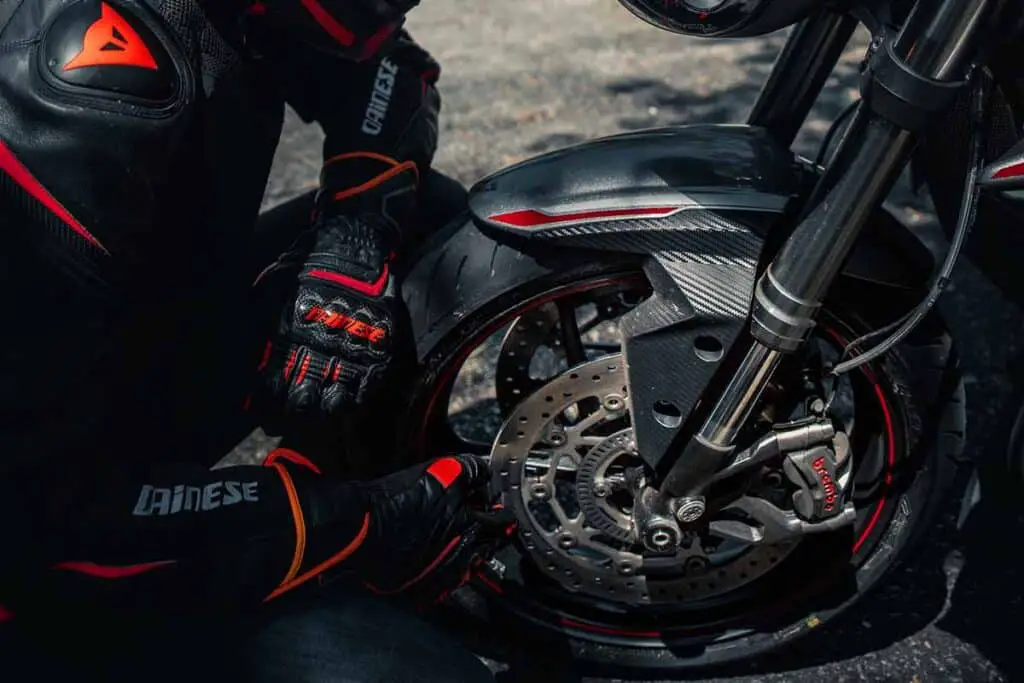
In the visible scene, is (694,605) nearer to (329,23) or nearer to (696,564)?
(696,564)

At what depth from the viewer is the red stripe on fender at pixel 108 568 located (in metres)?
1.44

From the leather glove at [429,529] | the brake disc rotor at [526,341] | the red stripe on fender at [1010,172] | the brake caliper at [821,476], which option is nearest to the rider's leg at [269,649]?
the leather glove at [429,529]

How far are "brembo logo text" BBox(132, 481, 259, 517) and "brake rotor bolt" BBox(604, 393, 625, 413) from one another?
538 mm

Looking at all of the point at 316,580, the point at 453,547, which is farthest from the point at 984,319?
the point at 316,580

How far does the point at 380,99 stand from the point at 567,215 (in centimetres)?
54

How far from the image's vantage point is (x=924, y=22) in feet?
3.94

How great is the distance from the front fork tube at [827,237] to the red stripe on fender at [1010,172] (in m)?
0.11

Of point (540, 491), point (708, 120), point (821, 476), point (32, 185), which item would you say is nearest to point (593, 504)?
point (540, 491)

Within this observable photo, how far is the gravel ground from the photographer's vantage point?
1.91 m

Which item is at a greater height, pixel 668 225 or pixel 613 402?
pixel 668 225

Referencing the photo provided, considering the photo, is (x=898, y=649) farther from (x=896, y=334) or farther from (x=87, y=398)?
(x=87, y=398)

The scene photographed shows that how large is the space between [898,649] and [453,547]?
0.82 m

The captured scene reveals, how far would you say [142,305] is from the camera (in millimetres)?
1520

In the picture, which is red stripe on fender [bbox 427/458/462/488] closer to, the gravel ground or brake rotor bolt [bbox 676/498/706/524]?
brake rotor bolt [bbox 676/498/706/524]
